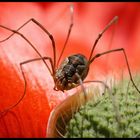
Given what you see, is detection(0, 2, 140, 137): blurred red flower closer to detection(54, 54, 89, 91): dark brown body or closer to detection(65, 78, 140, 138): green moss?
detection(54, 54, 89, 91): dark brown body

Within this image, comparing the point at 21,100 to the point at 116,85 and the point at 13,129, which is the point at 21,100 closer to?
the point at 13,129

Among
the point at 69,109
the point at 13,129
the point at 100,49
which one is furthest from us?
the point at 100,49

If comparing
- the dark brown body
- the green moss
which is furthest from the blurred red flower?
the green moss

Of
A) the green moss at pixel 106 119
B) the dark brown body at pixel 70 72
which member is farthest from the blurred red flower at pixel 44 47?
the green moss at pixel 106 119

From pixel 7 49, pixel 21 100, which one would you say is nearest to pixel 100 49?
pixel 7 49

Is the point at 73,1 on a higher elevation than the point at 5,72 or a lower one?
higher
